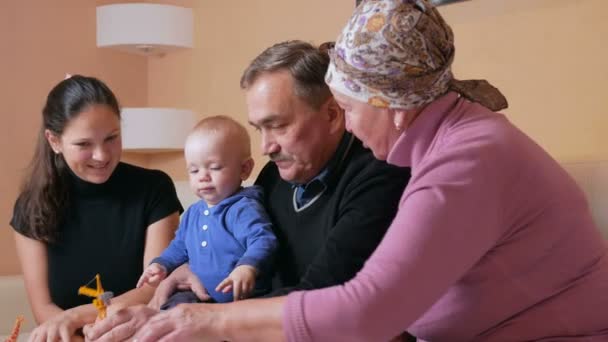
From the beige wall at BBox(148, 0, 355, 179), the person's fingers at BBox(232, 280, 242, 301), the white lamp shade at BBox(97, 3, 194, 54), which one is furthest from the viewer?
the white lamp shade at BBox(97, 3, 194, 54)

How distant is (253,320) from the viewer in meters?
1.32

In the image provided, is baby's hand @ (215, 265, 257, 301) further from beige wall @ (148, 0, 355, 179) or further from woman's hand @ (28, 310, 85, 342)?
beige wall @ (148, 0, 355, 179)

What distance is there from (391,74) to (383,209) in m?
0.39

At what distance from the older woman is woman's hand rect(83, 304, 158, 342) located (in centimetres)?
1

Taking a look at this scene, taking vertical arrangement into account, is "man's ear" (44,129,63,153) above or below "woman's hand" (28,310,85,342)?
above

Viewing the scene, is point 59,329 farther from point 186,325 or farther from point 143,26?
point 143,26

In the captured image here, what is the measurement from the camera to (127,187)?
266 centimetres

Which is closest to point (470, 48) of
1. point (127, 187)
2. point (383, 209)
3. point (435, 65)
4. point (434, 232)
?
point (127, 187)

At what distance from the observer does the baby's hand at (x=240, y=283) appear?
174 cm

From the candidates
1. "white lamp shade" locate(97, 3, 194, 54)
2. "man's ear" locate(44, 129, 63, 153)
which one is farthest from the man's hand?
"white lamp shade" locate(97, 3, 194, 54)

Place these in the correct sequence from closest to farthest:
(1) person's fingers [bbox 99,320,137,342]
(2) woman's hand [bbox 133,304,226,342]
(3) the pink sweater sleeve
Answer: (3) the pink sweater sleeve < (2) woman's hand [bbox 133,304,226,342] < (1) person's fingers [bbox 99,320,137,342]

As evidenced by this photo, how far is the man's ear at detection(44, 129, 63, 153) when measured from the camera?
257 centimetres

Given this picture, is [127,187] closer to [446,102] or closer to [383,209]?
[383,209]

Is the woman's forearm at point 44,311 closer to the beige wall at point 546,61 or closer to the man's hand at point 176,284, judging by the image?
the man's hand at point 176,284
